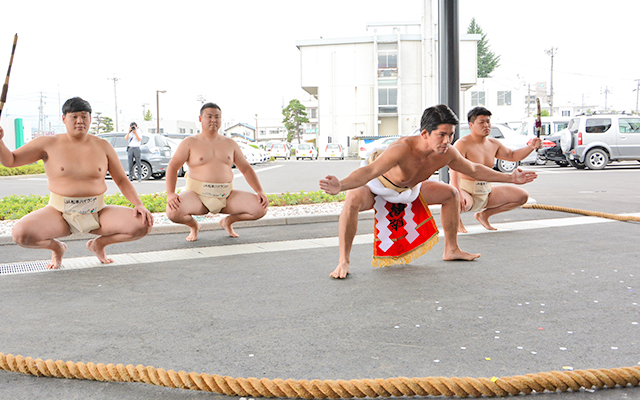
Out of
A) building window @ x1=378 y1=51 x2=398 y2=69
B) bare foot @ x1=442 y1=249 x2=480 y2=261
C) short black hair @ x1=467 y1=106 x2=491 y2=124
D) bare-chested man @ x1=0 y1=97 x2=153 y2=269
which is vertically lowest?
bare foot @ x1=442 y1=249 x2=480 y2=261

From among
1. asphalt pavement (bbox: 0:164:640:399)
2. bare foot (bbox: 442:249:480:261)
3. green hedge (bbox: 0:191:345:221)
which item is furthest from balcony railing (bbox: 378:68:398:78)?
bare foot (bbox: 442:249:480:261)

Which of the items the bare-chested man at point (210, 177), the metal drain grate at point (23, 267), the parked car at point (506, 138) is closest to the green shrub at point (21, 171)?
the parked car at point (506, 138)

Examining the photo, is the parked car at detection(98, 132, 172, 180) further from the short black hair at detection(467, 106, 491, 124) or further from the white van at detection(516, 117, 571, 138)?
the white van at detection(516, 117, 571, 138)

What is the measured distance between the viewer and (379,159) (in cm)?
443

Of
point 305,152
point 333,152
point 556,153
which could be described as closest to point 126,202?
point 556,153

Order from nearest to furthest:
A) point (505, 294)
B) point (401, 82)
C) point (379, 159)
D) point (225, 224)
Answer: point (505, 294)
point (379, 159)
point (225, 224)
point (401, 82)

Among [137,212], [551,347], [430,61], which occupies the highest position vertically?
Answer: [430,61]

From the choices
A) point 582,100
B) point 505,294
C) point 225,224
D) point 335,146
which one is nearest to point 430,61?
point 335,146

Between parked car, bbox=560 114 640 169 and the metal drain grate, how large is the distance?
1862 cm

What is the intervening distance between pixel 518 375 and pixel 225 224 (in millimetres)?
4809

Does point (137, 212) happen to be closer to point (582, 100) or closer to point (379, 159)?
point (379, 159)

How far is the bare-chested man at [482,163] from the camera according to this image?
644 centimetres

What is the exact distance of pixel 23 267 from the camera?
5.23 meters

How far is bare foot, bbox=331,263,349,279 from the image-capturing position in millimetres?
4587
